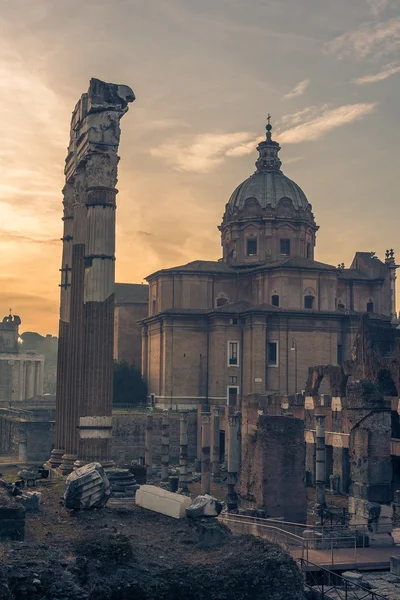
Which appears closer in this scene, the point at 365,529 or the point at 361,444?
the point at 365,529

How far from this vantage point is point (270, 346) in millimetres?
47438

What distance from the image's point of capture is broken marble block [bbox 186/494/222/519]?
12953 mm

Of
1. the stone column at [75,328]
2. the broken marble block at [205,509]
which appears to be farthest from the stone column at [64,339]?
the broken marble block at [205,509]

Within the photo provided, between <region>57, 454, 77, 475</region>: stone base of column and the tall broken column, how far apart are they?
0.09 ft

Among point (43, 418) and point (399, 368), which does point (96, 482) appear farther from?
point (43, 418)

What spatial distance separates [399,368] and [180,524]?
52.9 ft

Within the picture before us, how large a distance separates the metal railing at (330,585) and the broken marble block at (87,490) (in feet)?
12.8

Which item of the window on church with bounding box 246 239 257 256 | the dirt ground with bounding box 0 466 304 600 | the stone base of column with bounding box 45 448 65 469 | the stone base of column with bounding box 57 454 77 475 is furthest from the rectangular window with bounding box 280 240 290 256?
the dirt ground with bounding box 0 466 304 600

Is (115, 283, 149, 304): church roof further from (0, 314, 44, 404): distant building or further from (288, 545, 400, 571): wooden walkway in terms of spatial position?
(288, 545, 400, 571): wooden walkway

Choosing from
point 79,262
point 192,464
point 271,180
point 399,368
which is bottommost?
point 192,464

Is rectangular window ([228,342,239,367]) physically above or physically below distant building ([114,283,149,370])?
below

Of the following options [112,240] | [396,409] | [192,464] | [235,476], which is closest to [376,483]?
[235,476]

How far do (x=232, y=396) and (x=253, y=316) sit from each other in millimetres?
5013

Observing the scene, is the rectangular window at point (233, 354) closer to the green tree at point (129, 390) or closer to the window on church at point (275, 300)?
the window on church at point (275, 300)
